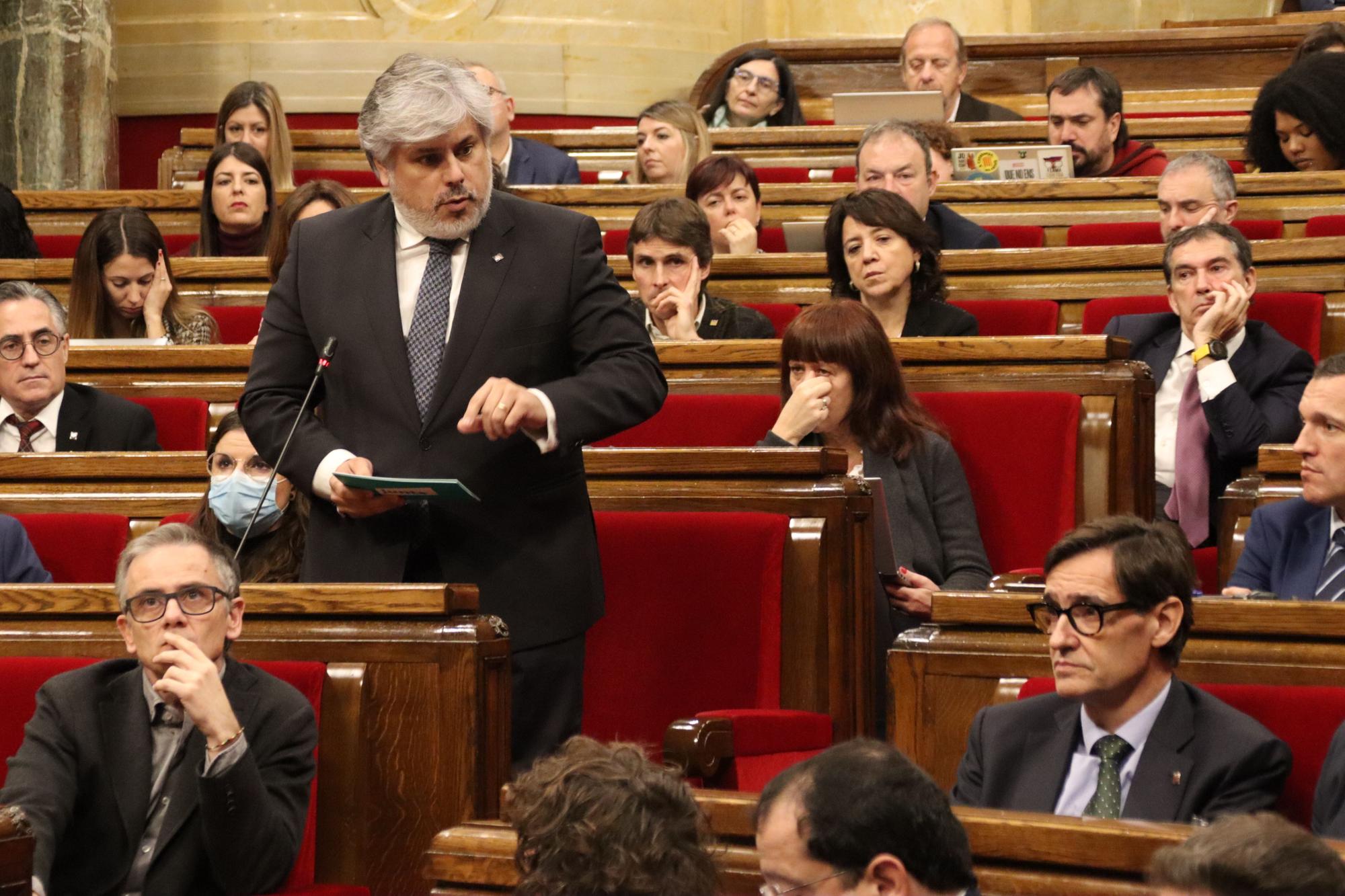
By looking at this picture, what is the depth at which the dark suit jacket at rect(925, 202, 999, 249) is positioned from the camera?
334 cm

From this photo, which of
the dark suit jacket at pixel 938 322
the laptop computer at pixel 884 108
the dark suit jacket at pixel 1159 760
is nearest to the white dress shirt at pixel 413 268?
the dark suit jacket at pixel 1159 760

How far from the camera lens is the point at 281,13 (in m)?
5.72

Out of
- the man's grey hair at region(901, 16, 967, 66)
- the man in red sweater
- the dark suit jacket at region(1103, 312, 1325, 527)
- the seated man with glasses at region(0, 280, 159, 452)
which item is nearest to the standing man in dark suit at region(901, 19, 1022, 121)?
the man's grey hair at region(901, 16, 967, 66)

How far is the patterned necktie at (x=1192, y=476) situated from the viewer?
8.38 feet

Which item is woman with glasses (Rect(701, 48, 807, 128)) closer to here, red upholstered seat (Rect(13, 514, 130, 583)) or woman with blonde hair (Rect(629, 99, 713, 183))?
woman with blonde hair (Rect(629, 99, 713, 183))

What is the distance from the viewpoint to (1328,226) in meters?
3.28

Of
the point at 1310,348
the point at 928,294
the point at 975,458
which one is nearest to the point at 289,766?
the point at 975,458

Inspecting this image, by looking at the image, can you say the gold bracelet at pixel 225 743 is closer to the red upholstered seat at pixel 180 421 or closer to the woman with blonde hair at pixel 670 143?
the red upholstered seat at pixel 180 421

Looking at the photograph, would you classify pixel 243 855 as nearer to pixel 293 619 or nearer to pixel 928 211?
pixel 293 619

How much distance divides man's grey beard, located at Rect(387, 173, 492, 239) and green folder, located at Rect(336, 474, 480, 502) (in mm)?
260

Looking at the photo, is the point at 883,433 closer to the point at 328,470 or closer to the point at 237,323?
the point at 328,470

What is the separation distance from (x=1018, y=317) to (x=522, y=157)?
5.24 ft

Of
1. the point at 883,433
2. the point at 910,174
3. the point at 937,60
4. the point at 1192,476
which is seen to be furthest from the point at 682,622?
the point at 937,60

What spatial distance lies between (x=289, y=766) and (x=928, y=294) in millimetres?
→ 1517
